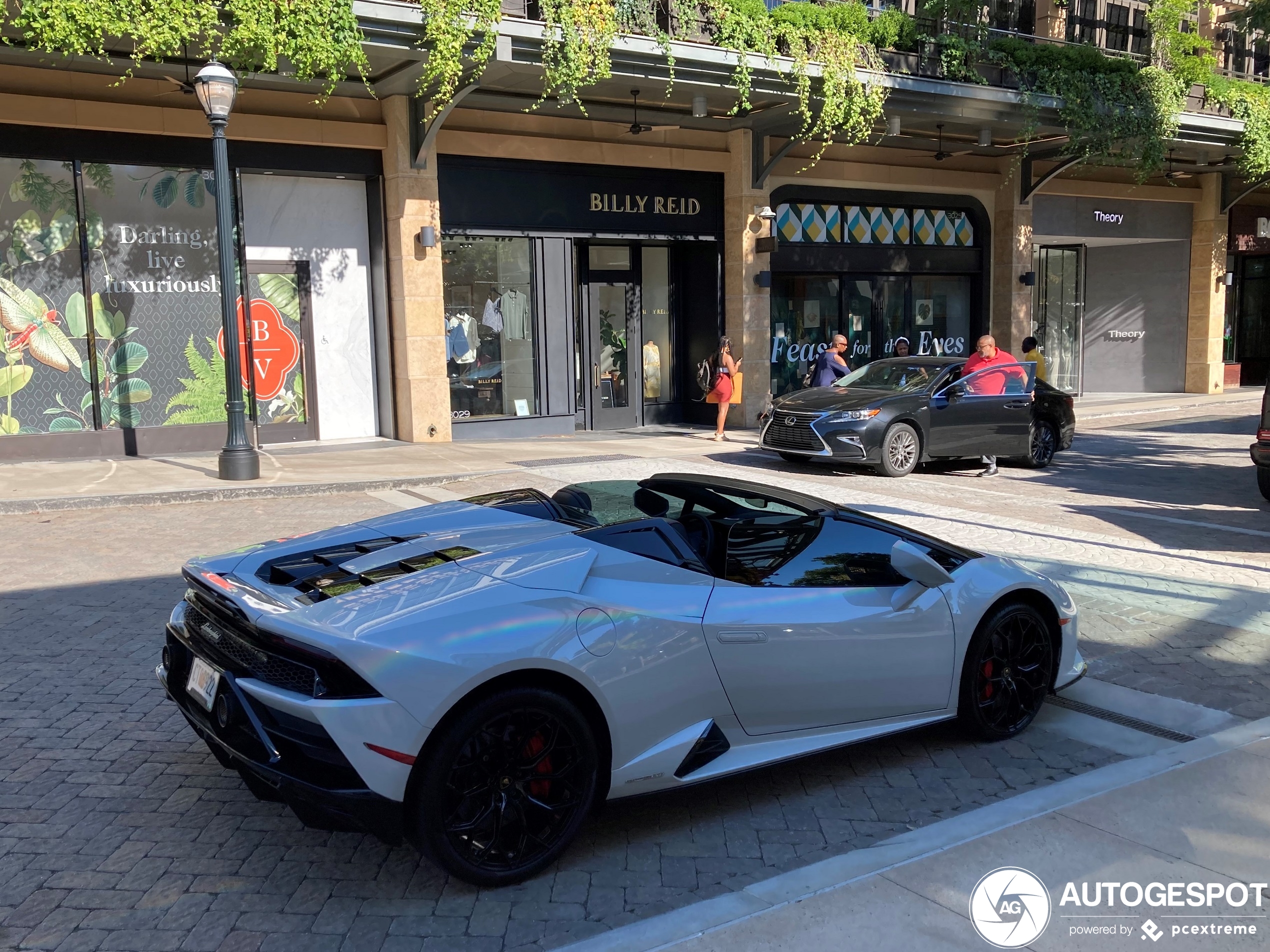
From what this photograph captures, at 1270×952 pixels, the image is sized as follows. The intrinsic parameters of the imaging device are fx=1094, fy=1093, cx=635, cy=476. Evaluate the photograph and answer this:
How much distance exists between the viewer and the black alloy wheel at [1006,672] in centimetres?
484

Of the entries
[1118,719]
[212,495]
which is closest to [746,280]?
[212,495]

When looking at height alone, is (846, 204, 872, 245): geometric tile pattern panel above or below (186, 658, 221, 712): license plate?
above

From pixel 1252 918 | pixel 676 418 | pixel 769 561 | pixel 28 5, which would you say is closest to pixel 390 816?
pixel 769 561

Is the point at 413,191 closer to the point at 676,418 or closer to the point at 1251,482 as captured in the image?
the point at 676,418

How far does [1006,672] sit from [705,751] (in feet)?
5.88

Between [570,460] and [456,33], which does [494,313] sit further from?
[456,33]

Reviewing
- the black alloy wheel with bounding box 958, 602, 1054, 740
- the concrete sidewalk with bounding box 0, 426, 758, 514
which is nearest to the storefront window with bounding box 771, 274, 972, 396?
the concrete sidewalk with bounding box 0, 426, 758, 514

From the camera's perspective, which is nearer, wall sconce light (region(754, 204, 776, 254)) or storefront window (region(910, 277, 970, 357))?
wall sconce light (region(754, 204, 776, 254))

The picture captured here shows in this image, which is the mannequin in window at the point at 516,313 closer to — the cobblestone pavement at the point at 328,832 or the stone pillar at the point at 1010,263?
the cobblestone pavement at the point at 328,832

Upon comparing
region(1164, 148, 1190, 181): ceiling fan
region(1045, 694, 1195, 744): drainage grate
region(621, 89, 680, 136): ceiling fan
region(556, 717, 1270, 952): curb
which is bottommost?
region(1045, 694, 1195, 744): drainage grate

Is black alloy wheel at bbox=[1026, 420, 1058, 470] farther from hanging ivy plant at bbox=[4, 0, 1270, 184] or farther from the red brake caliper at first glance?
the red brake caliper

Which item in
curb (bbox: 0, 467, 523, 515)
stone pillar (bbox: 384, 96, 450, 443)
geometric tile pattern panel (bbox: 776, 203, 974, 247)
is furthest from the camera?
geometric tile pattern panel (bbox: 776, 203, 974, 247)

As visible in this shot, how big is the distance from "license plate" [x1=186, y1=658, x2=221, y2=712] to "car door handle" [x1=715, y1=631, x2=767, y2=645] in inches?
68.9

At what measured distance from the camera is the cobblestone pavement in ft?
11.3
